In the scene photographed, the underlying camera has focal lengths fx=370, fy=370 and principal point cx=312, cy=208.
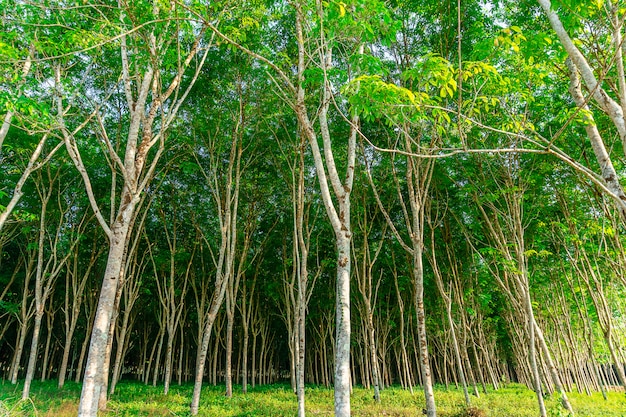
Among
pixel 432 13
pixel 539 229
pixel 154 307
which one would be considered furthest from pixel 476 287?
pixel 154 307

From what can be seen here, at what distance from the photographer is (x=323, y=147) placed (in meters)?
10.8

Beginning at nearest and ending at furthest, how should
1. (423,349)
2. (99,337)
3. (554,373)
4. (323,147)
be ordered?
(99,337) < (423,349) < (323,147) < (554,373)

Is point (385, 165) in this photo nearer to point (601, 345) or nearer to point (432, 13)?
point (432, 13)

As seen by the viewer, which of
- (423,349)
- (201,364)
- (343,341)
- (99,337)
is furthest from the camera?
(201,364)

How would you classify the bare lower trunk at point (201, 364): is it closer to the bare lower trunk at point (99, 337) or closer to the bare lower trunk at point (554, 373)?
the bare lower trunk at point (99, 337)

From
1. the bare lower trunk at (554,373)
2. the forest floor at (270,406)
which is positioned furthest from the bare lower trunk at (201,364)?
the bare lower trunk at (554,373)

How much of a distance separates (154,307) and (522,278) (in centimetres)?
2225

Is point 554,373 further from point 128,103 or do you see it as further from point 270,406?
point 128,103

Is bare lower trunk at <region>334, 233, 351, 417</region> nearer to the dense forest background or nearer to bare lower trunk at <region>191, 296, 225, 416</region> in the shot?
the dense forest background

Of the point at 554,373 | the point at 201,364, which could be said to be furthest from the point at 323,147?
the point at 554,373

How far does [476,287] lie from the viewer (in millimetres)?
20188

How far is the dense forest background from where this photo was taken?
5.20 m

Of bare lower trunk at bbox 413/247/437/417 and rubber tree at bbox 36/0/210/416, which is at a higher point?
rubber tree at bbox 36/0/210/416

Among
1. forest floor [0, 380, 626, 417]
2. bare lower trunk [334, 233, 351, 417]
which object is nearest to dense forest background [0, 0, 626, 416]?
bare lower trunk [334, 233, 351, 417]
